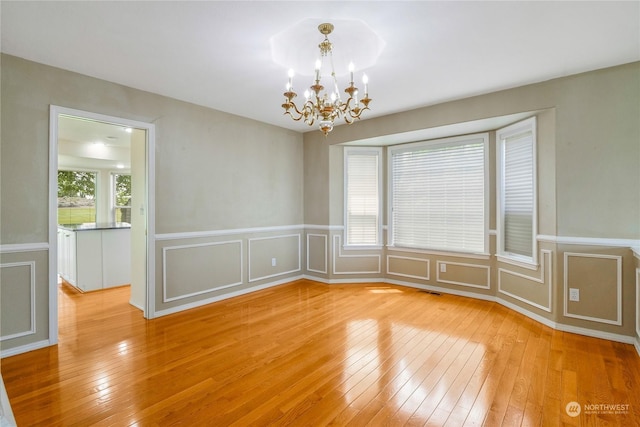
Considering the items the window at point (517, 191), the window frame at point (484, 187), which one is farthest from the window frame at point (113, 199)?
the window at point (517, 191)

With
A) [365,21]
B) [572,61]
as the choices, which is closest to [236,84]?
[365,21]

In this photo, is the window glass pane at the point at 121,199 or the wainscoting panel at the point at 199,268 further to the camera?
the window glass pane at the point at 121,199

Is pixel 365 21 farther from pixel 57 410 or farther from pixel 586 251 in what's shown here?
pixel 57 410

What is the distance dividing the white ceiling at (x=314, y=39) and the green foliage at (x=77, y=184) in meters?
5.16

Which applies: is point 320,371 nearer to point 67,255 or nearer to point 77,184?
point 67,255

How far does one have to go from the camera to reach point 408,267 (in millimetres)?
5023

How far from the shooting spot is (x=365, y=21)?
7.39 ft

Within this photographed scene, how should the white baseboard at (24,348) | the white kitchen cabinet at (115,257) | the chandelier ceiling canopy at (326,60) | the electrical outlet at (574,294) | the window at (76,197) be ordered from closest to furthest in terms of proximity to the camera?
the chandelier ceiling canopy at (326,60) → the white baseboard at (24,348) → the electrical outlet at (574,294) → the white kitchen cabinet at (115,257) → the window at (76,197)

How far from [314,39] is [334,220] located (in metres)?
3.19

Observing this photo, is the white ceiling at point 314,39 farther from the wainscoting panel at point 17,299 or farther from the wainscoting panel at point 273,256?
the wainscoting panel at point 273,256

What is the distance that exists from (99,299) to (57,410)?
2.77 metres

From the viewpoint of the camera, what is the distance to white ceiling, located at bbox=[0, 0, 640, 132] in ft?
6.93

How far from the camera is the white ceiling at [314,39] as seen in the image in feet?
6.93

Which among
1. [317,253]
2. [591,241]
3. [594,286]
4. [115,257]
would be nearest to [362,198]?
[317,253]
